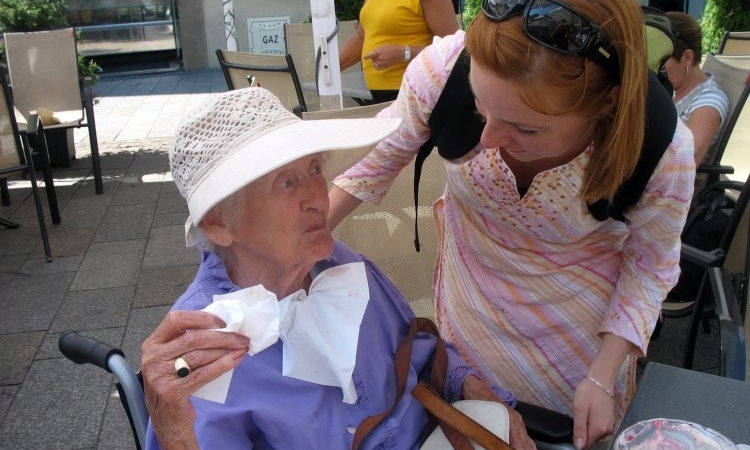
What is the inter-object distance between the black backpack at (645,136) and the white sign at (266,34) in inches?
408

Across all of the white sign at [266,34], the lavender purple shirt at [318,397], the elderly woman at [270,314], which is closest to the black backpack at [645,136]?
the elderly woman at [270,314]

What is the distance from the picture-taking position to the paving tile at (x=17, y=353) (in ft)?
11.3

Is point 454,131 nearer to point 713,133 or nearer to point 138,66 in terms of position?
point 713,133

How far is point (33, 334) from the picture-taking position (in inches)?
152

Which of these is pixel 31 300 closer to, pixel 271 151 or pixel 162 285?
pixel 162 285

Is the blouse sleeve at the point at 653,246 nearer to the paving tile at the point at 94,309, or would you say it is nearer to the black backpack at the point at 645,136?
the black backpack at the point at 645,136

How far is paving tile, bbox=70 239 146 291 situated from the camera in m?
4.51

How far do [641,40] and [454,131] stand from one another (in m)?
0.48

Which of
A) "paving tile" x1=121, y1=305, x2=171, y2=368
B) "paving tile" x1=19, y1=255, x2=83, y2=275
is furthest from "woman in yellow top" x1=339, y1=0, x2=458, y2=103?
"paving tile" x1=19, y1=255, x2=83, y2=275

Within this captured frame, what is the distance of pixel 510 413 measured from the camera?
1.65m

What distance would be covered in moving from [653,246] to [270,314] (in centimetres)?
92

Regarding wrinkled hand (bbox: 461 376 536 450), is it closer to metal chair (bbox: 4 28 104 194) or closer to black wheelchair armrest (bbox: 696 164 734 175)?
black wheelchair armrest (bbox: 696 164 734 175)

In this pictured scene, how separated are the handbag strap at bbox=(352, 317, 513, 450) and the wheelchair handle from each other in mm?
553

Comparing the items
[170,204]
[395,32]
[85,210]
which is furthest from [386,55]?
[85,210]
